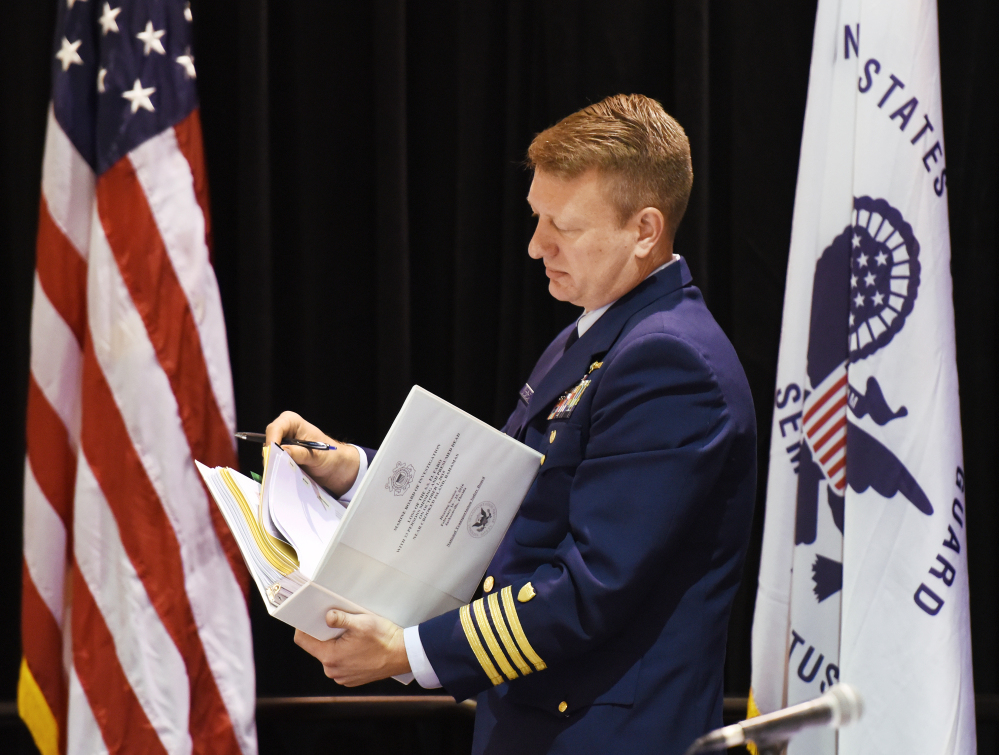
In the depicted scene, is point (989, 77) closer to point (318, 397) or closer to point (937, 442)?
point (937, 442)

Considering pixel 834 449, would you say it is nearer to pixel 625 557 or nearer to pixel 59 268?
pixel 625 557

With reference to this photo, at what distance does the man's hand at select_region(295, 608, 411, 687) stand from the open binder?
2 centimetres

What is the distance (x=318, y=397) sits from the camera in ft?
7.20

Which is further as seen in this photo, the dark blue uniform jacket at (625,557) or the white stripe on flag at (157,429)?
the white stripe on flag at (157,429)

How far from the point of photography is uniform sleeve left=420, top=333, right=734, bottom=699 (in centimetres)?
107

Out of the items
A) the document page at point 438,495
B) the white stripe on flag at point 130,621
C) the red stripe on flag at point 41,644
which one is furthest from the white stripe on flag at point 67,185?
the document page at point 438,495

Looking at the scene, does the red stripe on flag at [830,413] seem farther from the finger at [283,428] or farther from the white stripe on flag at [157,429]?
the white stripe on flag at [157,429]

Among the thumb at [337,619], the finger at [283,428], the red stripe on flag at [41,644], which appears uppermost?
the finger at [283,428]

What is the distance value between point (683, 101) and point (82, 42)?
1.21m

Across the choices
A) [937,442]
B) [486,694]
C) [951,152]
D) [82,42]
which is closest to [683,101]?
[951,152]

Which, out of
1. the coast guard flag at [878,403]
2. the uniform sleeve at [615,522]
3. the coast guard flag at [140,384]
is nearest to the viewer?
the uniform sleeve at [615,522]

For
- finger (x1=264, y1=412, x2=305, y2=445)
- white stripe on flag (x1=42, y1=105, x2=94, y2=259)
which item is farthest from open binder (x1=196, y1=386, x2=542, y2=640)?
white stripe on flag (x1=42, y1=105, x2=94, y2=259)

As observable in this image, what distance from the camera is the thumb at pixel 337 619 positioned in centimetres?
110

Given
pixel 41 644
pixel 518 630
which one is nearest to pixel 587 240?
pixel 518 630
